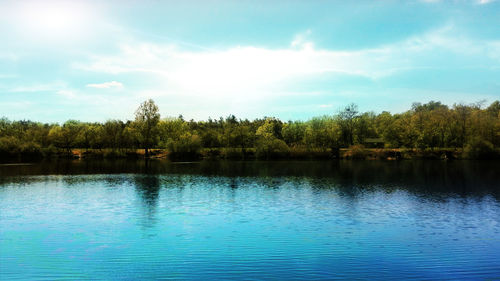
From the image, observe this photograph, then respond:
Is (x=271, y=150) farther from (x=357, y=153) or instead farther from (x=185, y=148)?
(x=357, y=153)

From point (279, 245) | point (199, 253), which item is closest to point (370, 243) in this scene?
point (279, 245)

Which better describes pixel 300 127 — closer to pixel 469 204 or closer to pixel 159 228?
pixel 469 204

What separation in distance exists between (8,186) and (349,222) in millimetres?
44674

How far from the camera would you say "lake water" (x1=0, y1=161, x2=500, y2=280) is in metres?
16.9

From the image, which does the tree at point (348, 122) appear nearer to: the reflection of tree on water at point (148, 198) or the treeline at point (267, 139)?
the treeline at point (267, 139)

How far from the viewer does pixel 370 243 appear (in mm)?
21328

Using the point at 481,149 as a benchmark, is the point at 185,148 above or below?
above

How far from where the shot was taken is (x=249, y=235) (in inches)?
916

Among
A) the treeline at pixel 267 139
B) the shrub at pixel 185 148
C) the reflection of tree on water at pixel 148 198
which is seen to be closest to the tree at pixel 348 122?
the treeline at pixel 267 139

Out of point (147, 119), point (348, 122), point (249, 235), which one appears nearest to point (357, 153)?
point (348, 122)

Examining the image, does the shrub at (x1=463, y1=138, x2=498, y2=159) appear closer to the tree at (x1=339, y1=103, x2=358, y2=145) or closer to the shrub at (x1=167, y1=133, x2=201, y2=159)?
the tree at (x1=339, y1=103, x2=358, y2=145)

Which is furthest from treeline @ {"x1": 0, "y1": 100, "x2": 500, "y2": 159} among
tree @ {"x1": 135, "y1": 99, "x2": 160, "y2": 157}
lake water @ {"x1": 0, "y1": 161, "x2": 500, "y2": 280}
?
lake water @ {"x1": 0, "y1": 161, "x2": 500, "y2": 280}

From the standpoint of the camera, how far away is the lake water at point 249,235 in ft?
55.5

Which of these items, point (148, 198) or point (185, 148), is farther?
point (185, 148)
